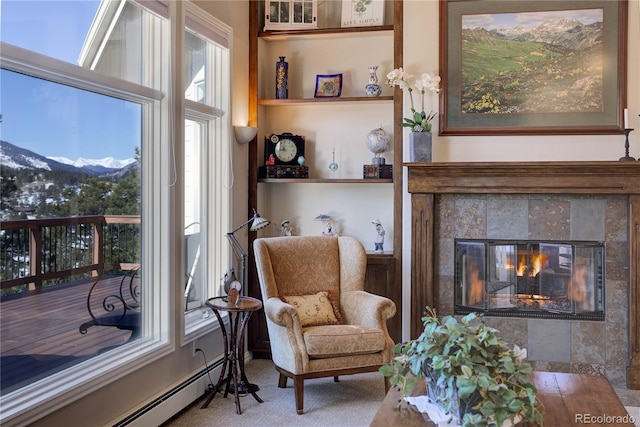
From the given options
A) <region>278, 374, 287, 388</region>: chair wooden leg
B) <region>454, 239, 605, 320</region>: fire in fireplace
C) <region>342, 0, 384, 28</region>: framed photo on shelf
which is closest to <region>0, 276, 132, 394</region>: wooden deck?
<region>278, 374, 287, 388</region>: chair wooden leg

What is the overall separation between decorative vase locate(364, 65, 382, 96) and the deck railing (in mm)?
2144

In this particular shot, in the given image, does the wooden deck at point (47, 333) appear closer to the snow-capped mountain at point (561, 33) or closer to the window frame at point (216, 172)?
the window frame at point (216, 172)

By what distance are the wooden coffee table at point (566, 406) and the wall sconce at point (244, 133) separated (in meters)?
2.47

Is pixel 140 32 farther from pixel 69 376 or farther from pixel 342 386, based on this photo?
pixel 342 386

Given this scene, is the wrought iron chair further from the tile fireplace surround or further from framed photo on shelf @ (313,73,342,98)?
framed photo on shelf @ (313,73,342,98)

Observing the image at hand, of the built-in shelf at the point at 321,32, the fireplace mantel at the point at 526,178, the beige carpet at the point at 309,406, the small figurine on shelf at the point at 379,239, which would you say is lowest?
the beige carpet at the point at 309,406

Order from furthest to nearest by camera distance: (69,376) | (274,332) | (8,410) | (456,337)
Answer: (274,332)
(69,376)
(8,410)
(456,337)

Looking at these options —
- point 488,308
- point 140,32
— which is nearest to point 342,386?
point 488,308

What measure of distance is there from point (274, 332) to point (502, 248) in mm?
1896

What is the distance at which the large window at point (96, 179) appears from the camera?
247 cm

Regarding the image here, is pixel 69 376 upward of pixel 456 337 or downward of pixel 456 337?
downward

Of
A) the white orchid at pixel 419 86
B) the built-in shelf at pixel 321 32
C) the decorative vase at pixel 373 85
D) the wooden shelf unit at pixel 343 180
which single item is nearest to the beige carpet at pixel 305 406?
the wooden shelf unit at pixel 343 180

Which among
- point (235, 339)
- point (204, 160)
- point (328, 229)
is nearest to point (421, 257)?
point (328, 229)

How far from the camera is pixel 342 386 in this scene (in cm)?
397
